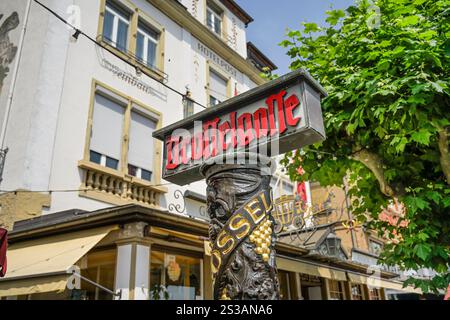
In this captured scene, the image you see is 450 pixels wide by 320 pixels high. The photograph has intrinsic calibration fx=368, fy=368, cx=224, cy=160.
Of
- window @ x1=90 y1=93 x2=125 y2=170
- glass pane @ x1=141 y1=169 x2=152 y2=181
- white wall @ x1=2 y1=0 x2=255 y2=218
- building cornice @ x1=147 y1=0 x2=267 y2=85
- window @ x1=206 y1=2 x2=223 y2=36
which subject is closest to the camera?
white wall @ x1=2 y1=0 x2=255 y2=218

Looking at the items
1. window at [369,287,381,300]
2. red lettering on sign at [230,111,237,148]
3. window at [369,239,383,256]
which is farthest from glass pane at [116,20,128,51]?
window at [369,239,383,256]

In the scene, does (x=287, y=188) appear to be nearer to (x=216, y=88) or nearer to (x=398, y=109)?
(x=216, y=88)

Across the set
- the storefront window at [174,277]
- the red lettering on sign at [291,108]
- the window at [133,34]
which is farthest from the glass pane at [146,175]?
the red lettering on sign at [291,108]

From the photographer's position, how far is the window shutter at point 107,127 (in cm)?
817

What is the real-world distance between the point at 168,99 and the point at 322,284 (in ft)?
25.1

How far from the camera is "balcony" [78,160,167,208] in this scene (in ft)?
24.3

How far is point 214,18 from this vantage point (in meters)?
14.0

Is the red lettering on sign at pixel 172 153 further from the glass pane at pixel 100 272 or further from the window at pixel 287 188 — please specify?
the window at pixel 287 188

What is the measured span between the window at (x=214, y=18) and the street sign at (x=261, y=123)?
11396mm

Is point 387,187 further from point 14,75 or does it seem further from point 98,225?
point 14,75

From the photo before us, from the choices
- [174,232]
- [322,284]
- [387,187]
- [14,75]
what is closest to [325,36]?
[387,187]

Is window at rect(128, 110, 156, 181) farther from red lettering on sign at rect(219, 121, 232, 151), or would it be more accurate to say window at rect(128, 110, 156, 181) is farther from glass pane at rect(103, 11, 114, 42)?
red lettering on sign at rect(219, 121, 232, 151)

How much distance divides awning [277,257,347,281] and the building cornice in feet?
25.9

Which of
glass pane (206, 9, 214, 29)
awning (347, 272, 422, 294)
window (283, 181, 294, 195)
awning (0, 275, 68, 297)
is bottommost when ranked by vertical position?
awning (0, 275, 68, 297)
